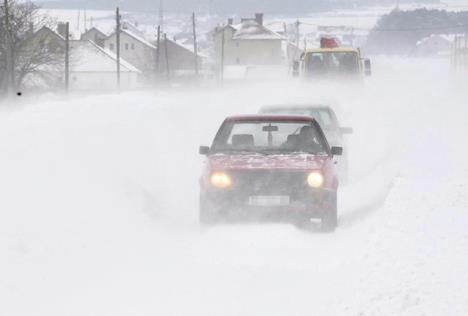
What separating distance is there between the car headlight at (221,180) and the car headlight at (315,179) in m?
0.93

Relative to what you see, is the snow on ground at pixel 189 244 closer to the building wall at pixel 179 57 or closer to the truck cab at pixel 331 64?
the truck cab at pixel 331 64

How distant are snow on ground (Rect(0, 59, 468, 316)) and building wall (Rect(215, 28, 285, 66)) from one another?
109926mm

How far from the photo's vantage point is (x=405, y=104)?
38.6 meters

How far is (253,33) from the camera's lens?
127 meters

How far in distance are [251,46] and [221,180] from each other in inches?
4683

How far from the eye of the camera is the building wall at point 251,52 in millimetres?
126625

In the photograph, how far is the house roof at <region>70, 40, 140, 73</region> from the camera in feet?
302

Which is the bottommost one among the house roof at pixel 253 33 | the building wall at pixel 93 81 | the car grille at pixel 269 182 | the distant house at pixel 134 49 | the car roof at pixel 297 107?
the car grille at pixel 269 182

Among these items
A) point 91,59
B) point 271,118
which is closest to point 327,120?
point 271,118

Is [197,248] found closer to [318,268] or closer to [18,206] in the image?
[318,268]

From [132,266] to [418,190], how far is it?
17.1 ft

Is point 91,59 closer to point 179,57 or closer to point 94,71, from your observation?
point 94,71

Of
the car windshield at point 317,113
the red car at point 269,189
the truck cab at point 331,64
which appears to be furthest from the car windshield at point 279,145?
the truck cab at point 331,64

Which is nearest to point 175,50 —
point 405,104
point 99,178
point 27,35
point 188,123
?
point 27,35
